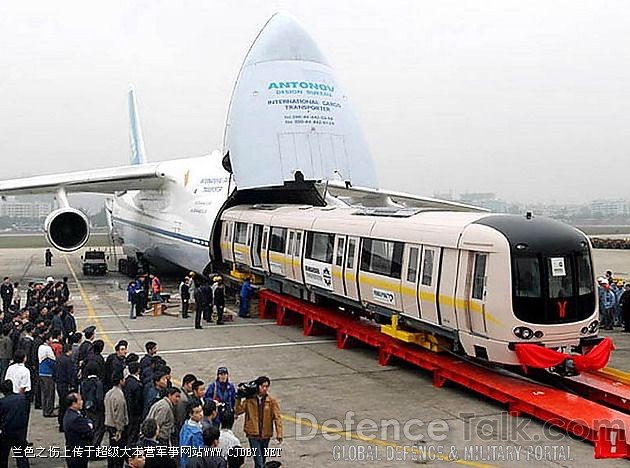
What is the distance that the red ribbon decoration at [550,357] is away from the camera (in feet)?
29.9

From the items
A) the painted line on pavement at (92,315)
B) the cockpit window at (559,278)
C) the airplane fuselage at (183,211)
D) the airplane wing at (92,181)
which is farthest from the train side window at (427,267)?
the airplane wing at (92,181)

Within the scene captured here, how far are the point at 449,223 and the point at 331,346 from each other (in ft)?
14.9

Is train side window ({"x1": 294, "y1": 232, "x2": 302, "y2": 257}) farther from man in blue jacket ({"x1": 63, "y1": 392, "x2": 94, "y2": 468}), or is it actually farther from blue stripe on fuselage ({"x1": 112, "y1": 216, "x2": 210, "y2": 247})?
man in blue jacket ({"x1": 63, "y1": 392, "x2": 94, "y2": 468})

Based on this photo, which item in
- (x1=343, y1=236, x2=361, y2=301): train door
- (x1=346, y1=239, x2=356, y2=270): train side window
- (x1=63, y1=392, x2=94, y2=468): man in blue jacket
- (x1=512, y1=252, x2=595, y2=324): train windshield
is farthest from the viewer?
(x1=346, y1=239, x2=356, y2=270): train side window

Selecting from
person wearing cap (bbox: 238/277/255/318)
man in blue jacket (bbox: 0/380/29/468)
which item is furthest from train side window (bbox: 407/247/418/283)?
person wearing cap (bbox: 238/277/255/318)

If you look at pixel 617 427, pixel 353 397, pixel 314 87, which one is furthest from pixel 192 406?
pixel 314 87

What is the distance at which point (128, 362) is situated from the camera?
27.6 ft

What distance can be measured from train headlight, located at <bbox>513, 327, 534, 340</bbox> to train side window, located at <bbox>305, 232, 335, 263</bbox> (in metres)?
4.93

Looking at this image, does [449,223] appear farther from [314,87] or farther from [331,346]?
[314,87]

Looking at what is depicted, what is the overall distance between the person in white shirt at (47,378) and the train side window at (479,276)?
5.98 metres

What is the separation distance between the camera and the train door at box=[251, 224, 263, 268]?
16627mm

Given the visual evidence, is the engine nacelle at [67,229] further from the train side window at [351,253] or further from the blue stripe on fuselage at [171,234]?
the train side window at [351,253]

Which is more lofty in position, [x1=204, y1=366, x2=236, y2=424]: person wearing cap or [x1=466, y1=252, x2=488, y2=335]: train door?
[x1=466, y1=252, x2=488, y2=335]: train door

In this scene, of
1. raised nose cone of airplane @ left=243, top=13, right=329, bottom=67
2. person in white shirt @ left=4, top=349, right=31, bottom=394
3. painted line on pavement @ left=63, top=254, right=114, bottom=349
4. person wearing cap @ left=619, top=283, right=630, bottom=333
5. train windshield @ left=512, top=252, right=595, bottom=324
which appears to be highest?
raised nose cone of airplane @ left=243, top=13, right=329, bottom=67
